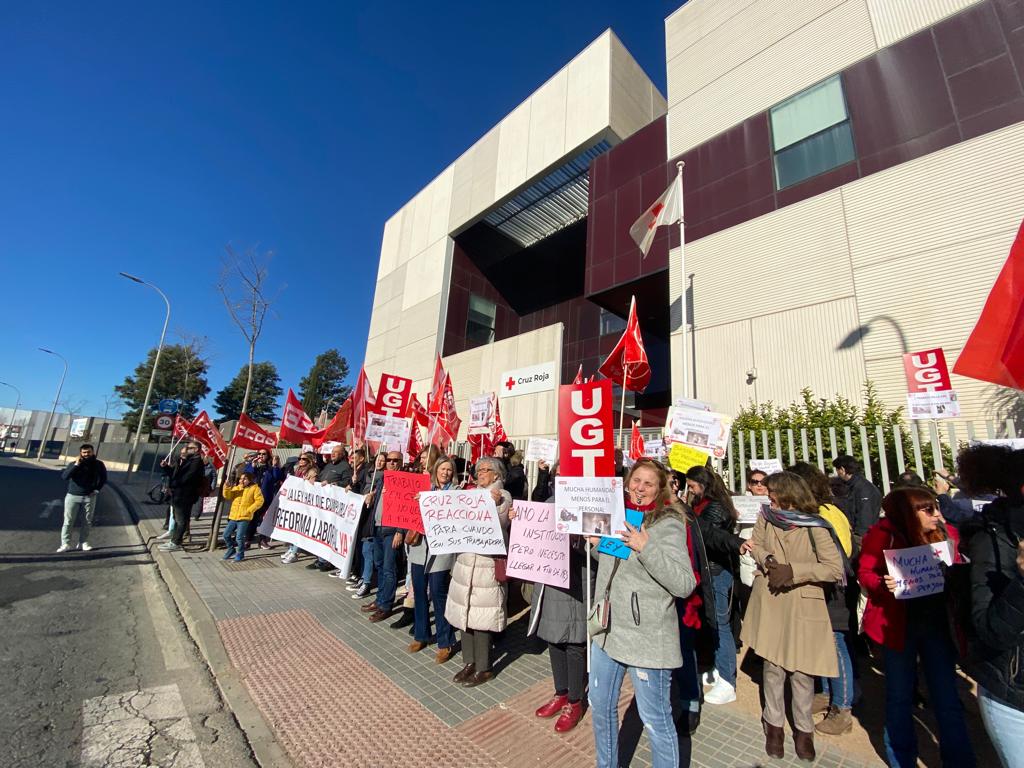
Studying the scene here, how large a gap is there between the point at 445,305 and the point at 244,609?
61.7ft

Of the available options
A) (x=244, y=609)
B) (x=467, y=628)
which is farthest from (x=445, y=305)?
(x=467, y=628)

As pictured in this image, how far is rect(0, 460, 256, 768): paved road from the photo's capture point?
3.08m

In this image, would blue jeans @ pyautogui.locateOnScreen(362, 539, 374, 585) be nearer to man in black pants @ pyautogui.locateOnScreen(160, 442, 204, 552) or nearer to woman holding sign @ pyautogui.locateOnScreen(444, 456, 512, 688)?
woman holding sign @ pyautogui.locateOnScreen(444, 456, 512, 688)

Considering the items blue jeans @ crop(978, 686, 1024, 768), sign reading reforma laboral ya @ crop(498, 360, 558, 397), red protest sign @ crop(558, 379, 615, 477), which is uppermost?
sign reading reforma laboral ya @ crop(498, 360, 558, 397)

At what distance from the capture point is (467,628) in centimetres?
410

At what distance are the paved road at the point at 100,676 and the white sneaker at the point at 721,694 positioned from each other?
368cm

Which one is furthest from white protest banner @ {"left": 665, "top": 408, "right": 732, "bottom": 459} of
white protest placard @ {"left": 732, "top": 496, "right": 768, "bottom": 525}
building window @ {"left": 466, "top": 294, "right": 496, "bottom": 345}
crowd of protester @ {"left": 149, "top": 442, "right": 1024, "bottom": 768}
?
building window @ {"left": 466, "top": 294, "right": 496, "bottom": 345}

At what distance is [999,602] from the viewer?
1839 mm

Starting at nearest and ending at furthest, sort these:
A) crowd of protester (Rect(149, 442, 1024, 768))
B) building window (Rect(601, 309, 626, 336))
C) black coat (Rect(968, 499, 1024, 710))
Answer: black coat (Rect(968, 499, 1024, 710)) → crowd of protester (Rect(149, 442, 1024, 768)) → building window (Rect(601, 309, 626, 336))

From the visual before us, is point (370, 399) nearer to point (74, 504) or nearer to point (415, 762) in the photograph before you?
point (74, 504)

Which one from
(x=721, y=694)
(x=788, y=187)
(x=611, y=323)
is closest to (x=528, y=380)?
(x=611, y=323)

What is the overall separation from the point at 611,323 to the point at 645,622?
17702 millimetres

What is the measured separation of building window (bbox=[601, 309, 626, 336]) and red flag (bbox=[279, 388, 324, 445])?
13.0 metres

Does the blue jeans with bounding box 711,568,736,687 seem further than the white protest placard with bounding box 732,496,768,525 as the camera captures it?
No
